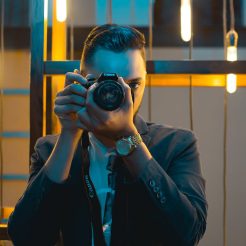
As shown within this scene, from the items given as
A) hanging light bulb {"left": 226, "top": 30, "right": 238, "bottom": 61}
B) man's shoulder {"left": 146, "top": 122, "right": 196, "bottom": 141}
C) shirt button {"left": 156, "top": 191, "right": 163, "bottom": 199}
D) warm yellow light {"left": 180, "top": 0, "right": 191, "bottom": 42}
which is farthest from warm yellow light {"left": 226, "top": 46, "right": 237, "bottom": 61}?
shirt button {"left": 156, "top": 191, "right": 163, "bottom": 199}

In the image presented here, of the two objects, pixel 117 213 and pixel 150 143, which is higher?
pixel 150 143

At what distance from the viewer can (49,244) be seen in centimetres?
82

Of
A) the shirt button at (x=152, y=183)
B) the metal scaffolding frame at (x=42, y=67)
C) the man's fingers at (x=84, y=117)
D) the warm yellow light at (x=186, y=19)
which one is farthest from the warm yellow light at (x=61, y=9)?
the shirt button at (x=152, y=183)

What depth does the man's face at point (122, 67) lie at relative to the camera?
0.79 m

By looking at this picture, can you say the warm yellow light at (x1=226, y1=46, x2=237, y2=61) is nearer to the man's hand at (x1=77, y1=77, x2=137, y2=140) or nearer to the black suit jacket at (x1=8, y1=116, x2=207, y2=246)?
the black suit jacket at (x1=8, y1=116, x2=207, y2=246)

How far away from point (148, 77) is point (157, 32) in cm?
155

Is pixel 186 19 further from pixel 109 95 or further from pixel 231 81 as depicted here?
pixel 109 95

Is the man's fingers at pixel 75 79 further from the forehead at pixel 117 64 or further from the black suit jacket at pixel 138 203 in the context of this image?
the black suit jacket at pixel 138 203

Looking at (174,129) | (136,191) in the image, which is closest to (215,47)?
(174,129)

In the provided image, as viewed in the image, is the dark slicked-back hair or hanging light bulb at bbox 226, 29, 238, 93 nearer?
the dark slicked-back hair

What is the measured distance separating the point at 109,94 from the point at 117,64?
0.34 ft

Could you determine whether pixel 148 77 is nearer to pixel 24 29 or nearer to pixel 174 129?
pixel 174 129

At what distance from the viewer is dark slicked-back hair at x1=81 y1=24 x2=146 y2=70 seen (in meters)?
0.81

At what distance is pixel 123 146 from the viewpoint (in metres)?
0.71
